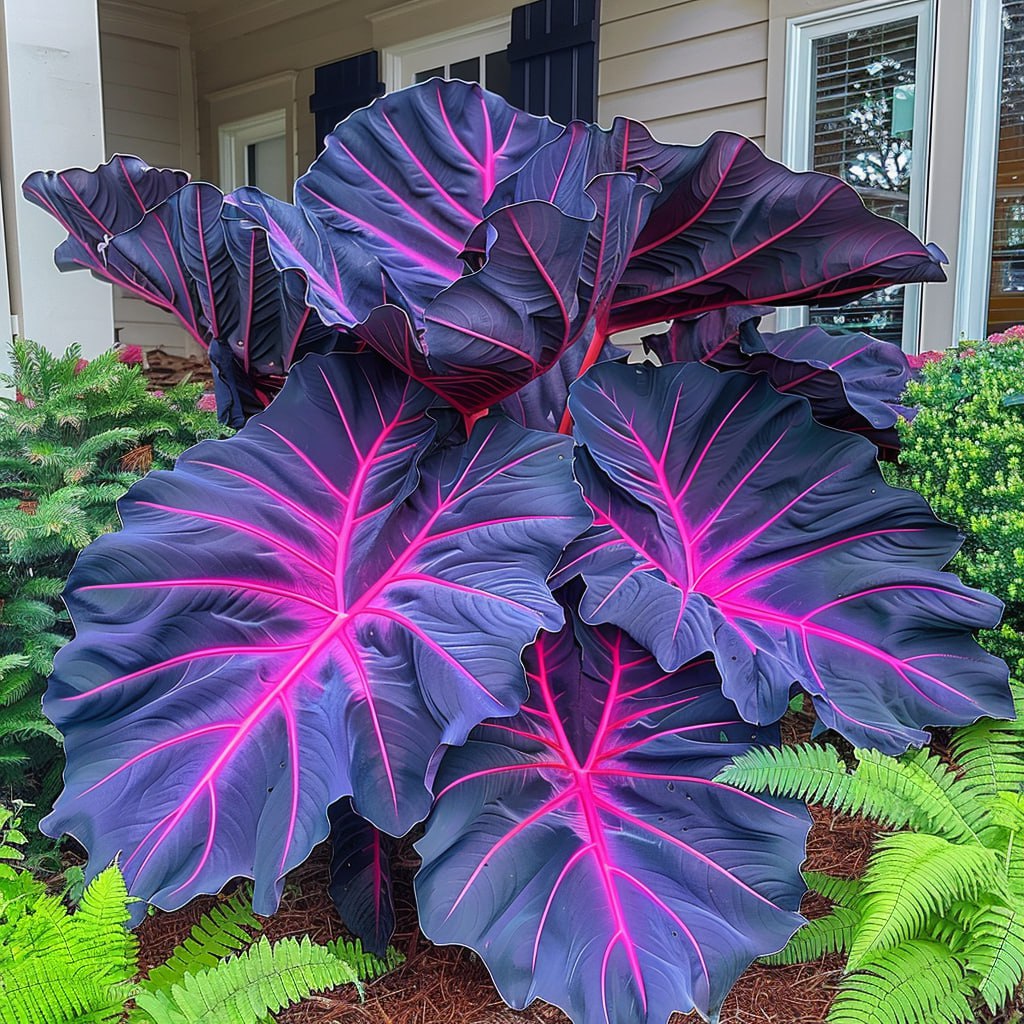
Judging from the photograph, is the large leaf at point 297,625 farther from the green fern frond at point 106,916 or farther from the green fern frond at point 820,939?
the green fern frond at point 820,939

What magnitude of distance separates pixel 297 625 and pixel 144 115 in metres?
5.15

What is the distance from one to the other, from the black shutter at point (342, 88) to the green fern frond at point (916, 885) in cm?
416

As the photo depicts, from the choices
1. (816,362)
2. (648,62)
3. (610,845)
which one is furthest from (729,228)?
(648,62)

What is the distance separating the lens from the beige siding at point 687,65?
3.18 m

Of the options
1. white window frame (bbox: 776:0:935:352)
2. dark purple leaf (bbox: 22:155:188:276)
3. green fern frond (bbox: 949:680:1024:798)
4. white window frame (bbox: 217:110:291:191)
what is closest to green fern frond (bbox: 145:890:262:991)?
green fern frond (bbox: 949:680:1024:798)

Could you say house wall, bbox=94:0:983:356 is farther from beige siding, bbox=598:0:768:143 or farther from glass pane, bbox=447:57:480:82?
glass pane, bbox=447:57:480:82

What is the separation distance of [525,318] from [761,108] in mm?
2372

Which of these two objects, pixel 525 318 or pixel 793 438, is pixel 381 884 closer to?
pixel 525 318

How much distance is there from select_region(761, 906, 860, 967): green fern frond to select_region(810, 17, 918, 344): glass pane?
7.15ft

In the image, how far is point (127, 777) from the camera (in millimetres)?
1096

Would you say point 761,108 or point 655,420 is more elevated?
point 761,108

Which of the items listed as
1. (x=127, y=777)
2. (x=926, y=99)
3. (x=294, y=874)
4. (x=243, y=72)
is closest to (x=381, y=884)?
(x=294, y=874)

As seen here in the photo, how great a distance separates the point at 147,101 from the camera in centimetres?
536

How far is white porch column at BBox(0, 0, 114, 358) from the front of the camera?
2.38 m
